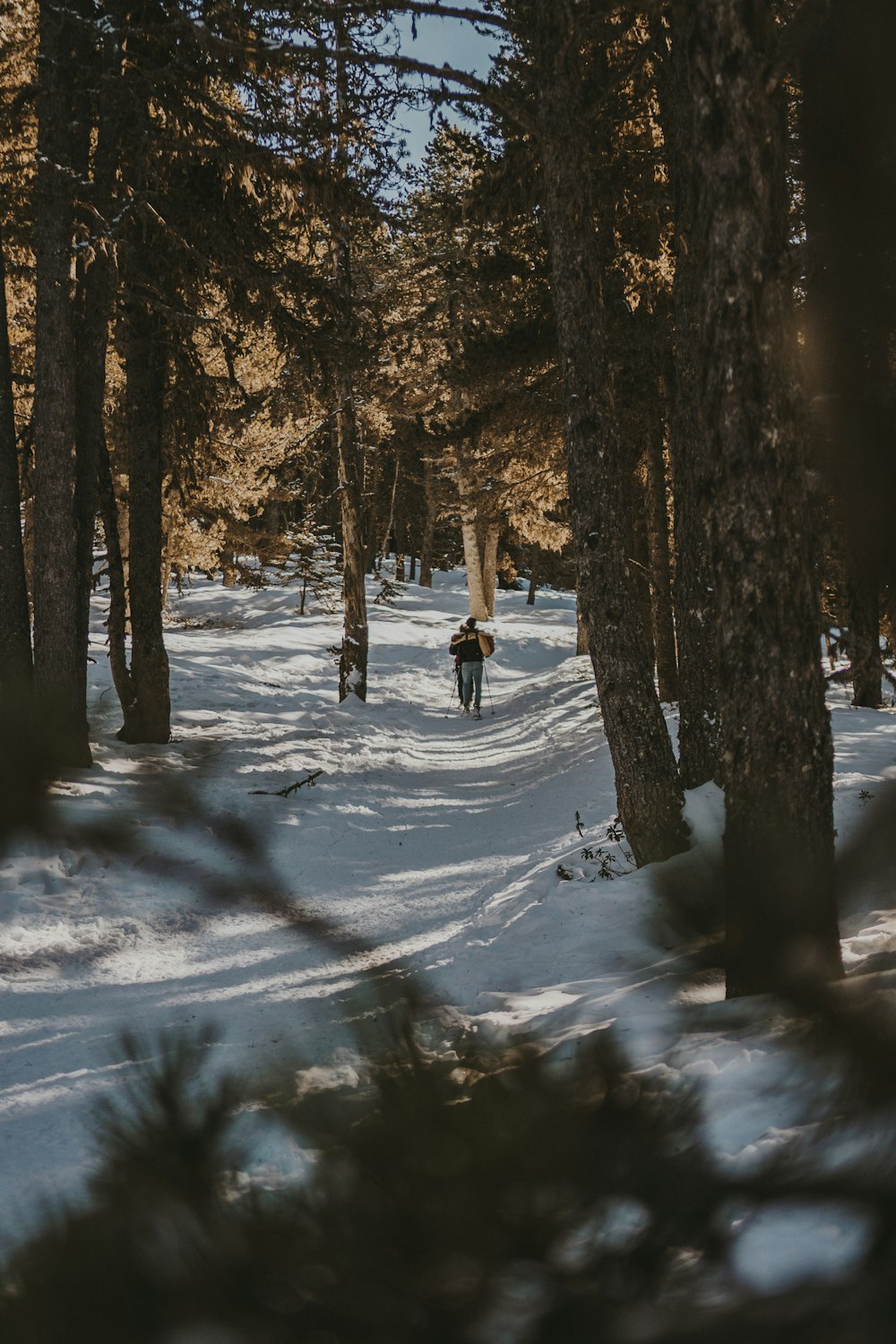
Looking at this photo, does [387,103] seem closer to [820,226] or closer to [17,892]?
[17,892]

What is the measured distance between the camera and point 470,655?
57.7ft

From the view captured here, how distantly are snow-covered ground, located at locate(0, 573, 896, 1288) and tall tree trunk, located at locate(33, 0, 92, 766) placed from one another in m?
1.46

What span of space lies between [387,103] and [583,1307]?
9525mm

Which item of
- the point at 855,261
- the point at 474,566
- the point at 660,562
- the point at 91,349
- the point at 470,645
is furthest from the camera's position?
the point at 474,566

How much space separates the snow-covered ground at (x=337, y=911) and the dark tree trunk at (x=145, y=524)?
2.08 feet

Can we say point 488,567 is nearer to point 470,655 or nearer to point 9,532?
point 470,655

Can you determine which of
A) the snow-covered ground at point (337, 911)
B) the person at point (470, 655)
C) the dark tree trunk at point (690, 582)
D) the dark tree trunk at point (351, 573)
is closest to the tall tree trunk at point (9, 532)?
the snow-covered ground at point (337, 911)

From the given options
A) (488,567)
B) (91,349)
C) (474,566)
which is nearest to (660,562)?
(91,349)

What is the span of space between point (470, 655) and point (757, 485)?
13577 mm

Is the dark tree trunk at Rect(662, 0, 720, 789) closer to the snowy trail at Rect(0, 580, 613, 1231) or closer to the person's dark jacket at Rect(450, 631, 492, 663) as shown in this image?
the snowy trail at Rect(0, 580, 613, 1231)

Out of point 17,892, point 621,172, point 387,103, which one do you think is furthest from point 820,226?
point 621,172

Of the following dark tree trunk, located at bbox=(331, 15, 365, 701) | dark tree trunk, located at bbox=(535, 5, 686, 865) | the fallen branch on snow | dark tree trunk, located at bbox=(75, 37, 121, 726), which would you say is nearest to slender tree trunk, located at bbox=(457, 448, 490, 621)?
dark tree trunk, located at bbox=(331, 15, 365, 701)

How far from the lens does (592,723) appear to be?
13703 mm

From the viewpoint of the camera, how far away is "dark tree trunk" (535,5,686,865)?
6.85 m
